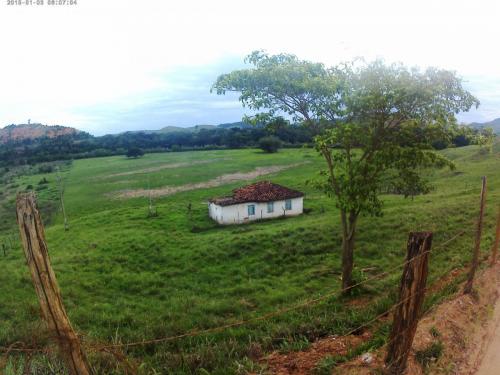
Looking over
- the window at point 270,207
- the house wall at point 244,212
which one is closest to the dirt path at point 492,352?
the house wall at point 244,212

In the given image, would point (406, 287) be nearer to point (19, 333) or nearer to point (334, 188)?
point (334, 188)

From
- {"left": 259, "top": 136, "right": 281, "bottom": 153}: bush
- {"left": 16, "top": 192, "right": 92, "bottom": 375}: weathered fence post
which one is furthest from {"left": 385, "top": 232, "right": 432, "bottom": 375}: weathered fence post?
{"left": 259, "top": 136, "right": 281, "bottom": 153}: bush

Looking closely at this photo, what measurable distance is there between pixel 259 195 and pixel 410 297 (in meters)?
31.5

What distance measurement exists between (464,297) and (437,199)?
2541cm

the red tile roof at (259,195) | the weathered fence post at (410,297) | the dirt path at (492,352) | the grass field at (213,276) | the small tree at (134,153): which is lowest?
the grass field at (213,276)

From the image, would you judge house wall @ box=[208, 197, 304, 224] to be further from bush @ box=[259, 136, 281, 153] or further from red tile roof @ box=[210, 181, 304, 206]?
bush @ box=[259, 136, 281, 153]

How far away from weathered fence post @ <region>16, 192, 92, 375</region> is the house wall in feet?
97.6

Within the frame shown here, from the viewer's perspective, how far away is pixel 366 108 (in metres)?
11.5

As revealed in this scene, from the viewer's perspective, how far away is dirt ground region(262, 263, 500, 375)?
5.70 meters

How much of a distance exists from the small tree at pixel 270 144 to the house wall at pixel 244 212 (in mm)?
58082

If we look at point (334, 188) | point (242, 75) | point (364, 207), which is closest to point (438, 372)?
point (364, 207)

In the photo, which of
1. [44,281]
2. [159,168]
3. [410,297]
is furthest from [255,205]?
[159,168]

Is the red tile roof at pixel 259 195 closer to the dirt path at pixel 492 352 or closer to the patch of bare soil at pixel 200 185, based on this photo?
the patch of bare soil at pixel 200 185

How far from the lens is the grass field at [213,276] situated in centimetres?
917
